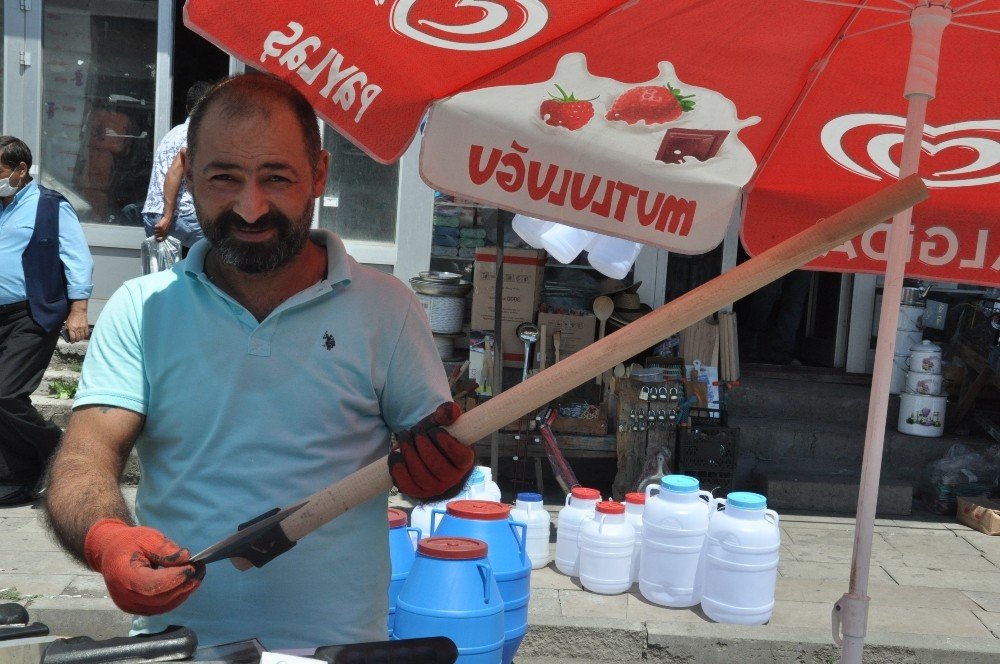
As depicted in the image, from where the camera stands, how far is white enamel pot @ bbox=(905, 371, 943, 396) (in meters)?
7.62

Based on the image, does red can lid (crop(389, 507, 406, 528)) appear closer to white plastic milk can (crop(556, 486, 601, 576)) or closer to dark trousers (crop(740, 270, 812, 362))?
white plastic milk can (crop(556, 486, 601, 576))

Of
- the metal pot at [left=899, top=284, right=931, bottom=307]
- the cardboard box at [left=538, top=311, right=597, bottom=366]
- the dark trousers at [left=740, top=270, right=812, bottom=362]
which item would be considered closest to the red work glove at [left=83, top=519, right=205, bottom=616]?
the cardboard box at [left=538, top=311, right=597, bottom=366]

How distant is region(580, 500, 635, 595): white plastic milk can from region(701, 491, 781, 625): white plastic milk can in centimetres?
45

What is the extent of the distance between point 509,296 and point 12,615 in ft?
19.9

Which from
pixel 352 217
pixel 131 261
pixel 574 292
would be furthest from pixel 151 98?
pixel 574 292

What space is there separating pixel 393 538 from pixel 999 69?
2.61 m

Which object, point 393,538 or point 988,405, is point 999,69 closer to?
point 393,538

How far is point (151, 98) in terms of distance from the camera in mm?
8312

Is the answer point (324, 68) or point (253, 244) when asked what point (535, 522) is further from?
point (253, 244)

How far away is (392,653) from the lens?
1.48 metres

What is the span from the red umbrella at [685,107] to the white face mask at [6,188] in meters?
4.39

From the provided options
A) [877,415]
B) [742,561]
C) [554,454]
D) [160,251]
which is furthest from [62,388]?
[877,415]

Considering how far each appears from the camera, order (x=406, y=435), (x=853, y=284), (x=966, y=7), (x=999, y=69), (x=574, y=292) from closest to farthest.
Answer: (x=406, y=435), (x=966, y=7), (x=999, y=69), (x=574, y=292), (x=853, y=284)

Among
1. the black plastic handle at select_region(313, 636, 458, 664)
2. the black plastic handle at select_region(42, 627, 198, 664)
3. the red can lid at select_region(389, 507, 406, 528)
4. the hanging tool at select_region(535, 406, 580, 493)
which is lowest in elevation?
the hanging tool at select_region(535, 406, 580, 493)
